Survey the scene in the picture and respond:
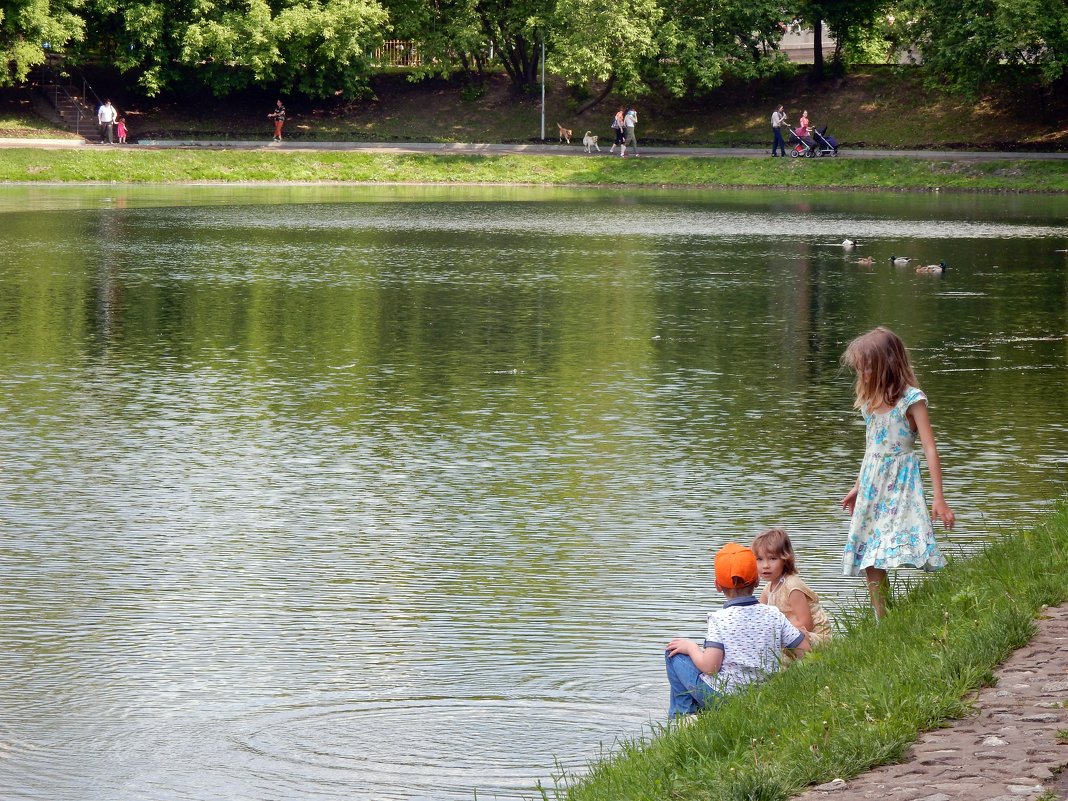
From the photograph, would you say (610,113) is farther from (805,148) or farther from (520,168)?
(805,148)

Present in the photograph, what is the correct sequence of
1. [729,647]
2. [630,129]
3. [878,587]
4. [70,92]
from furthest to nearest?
[70,92], [630,129], [878,587], [729,647]

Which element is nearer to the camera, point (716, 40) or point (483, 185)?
point (483, 185)

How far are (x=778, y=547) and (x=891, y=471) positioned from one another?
0.68m

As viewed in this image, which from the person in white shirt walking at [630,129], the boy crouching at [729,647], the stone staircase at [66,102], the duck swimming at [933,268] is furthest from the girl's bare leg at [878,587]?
the stone staircase at [66,102]

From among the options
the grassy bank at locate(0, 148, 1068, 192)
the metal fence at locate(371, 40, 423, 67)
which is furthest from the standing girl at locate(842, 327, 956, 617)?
the metal fence at locate(371, 40, 423, 67)

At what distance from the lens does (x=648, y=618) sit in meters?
8.45

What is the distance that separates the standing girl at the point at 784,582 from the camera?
705 centimetres

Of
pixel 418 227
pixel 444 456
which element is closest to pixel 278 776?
pixel 444 456

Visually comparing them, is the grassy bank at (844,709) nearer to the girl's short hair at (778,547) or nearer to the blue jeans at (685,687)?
the blue jeans at (685,687)

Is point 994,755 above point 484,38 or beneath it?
beneath

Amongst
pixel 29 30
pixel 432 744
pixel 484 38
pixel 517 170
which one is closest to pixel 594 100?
pixel 484 38

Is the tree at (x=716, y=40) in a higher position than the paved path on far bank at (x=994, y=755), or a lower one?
higher

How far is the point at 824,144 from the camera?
54.7 metres

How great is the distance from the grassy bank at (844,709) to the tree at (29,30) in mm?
55233
